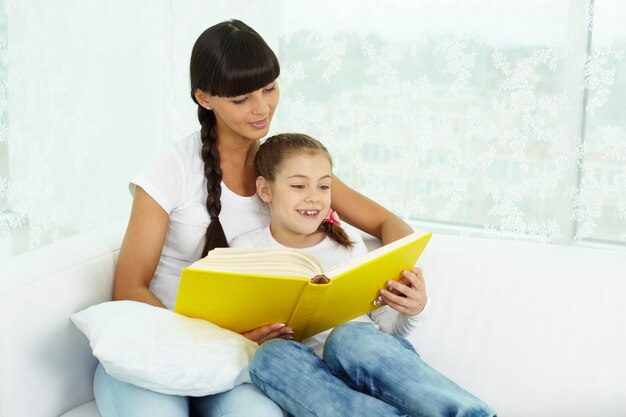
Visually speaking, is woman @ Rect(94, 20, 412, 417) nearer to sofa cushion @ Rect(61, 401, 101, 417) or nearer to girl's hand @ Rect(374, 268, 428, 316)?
sofa cushion @ Rect(61, 401, 101, 417)

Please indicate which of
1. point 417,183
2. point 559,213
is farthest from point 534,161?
point 417,183

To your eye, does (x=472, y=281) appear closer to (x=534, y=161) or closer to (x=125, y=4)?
(x=534, y=161)

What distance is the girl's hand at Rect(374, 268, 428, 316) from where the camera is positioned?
1.70m

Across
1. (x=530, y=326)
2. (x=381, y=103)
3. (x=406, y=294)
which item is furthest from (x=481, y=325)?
(x=381, y=103)

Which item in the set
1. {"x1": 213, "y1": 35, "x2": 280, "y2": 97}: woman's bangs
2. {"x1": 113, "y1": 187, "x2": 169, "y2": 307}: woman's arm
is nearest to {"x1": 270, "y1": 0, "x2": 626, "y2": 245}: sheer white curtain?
{"x1": 213, "y1": 35, "x2": 280, "y2": 97}: woman's bangs

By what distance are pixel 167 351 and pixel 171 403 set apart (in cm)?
11

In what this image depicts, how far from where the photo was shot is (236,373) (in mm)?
1583

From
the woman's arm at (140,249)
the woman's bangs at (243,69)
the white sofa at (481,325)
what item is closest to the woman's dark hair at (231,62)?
the woman's bangs at (243,69)

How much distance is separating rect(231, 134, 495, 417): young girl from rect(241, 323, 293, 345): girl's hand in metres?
0.05

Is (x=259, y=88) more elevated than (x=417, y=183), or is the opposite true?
(x=259, y=88)

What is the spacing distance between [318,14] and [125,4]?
723mm

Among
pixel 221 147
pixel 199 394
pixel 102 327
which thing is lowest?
pixel 199 394

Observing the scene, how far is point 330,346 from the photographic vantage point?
1650 millimetres

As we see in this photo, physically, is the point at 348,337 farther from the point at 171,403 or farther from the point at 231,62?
the point at 231,62
